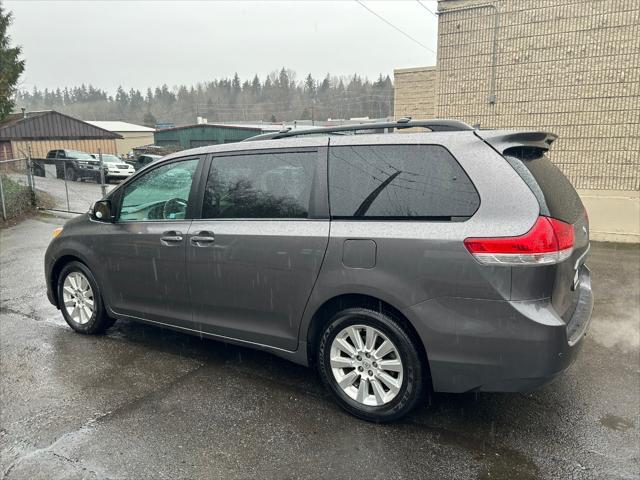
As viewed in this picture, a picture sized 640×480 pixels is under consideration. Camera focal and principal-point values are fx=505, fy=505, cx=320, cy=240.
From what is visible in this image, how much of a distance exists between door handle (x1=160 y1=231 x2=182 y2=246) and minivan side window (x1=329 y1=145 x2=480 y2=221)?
136 cm

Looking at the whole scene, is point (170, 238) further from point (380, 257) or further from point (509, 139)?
point (509, 139)

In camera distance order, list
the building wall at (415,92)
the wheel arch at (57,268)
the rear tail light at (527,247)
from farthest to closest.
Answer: the building wall at (415,92), the wheel arch at (57,268), the rear tail light at (527,247)

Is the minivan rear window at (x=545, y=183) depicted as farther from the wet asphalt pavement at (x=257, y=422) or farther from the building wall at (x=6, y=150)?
the building wall at (x=6, y=150)

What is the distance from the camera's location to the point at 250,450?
3000mm

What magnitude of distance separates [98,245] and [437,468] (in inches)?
133

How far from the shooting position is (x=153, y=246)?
4.14m

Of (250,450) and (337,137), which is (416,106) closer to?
(337,137)

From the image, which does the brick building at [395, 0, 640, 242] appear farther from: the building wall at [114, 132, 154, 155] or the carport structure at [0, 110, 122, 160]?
the building wall at [114, 132, 154, 155]

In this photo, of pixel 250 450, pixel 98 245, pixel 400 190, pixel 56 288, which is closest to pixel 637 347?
pixel 400 190

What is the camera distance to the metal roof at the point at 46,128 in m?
35.1

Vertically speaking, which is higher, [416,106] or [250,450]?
[416,106]

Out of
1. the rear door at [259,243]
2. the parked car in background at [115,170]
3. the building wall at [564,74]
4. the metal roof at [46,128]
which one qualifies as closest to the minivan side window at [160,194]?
the rear door at [259,243]

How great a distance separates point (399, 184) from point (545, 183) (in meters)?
0.87

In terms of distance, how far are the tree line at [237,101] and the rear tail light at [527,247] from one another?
51748 millimetres
